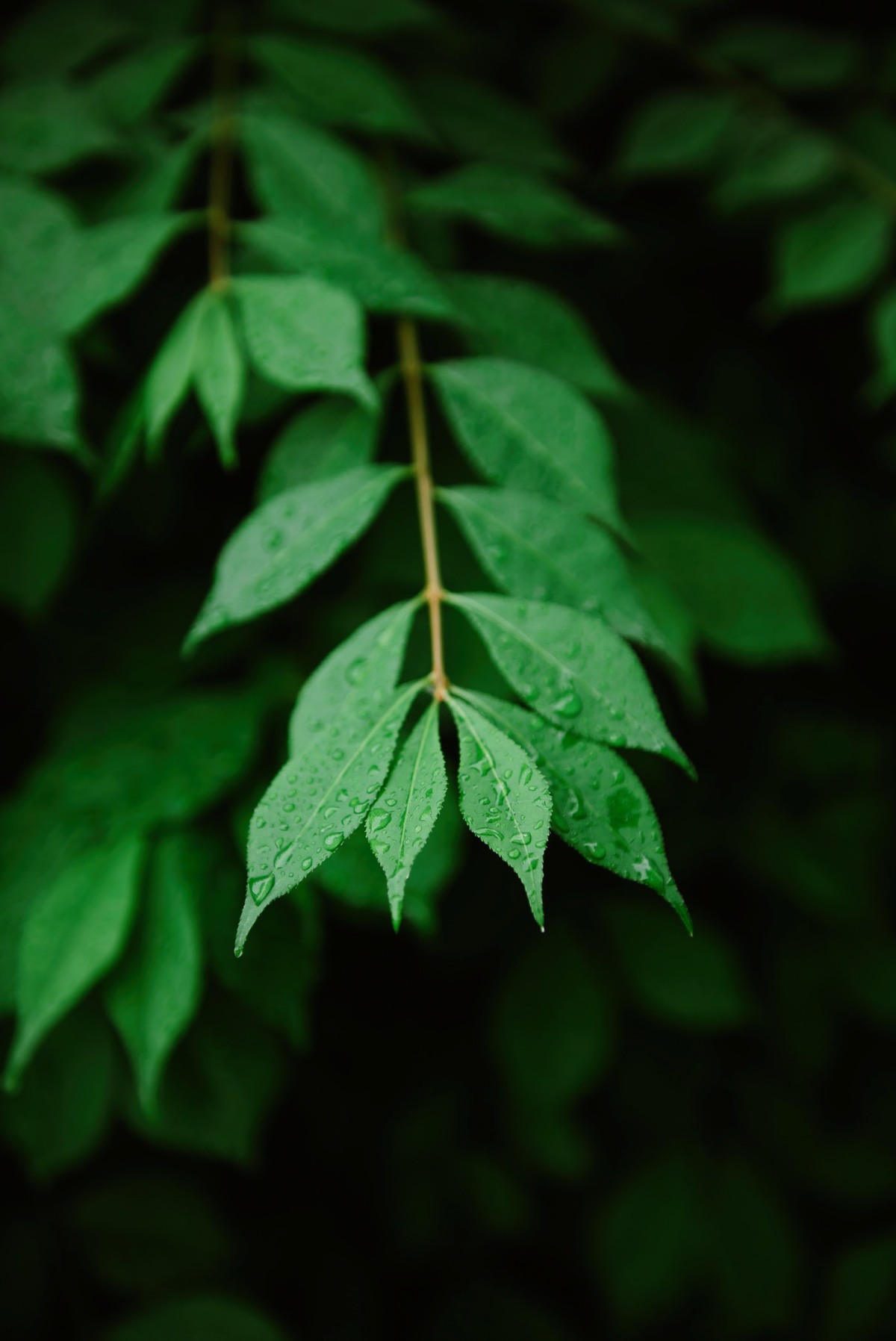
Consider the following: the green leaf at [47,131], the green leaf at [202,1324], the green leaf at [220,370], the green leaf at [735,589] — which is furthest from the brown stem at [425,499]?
the green leaf at [202,1324]

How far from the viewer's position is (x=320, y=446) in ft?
3.34

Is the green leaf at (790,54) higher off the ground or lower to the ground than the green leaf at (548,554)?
higher

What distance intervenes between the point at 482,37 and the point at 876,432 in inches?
40.1

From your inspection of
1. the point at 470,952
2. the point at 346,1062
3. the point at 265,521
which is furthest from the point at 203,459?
the point at 346,1062

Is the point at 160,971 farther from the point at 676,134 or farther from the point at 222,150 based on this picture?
the point at 676,134

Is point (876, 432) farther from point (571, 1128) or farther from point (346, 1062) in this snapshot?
point (346, 1062)

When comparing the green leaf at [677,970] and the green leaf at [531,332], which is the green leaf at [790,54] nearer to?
the green leaf at [531,332]

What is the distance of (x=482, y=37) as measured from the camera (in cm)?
166

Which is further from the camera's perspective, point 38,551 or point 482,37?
point 482,37

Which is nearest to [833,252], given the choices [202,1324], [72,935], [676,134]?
[676,134]

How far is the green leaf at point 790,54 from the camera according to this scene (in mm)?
1553


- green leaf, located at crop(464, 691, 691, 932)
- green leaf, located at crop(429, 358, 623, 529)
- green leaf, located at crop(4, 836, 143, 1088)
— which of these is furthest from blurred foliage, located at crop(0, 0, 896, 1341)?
green leaf, located at crop(464, 691, 691, 932)

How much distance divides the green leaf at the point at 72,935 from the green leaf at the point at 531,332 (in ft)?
2.27

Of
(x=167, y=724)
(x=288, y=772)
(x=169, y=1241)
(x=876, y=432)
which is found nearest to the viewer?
(x=288, y=772)
